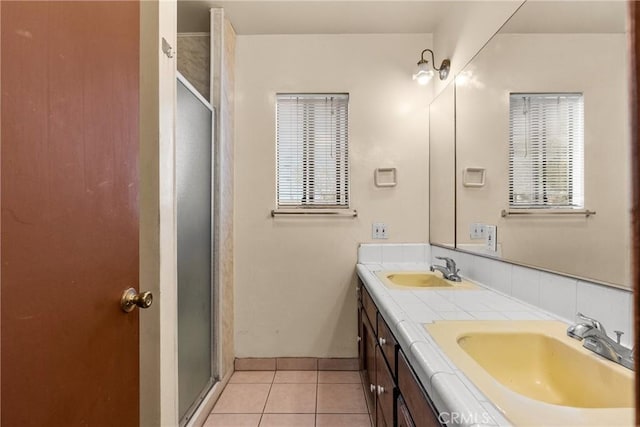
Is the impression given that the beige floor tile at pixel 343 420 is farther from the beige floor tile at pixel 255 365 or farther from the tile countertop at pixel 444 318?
the tile countertop at pixel 444 318

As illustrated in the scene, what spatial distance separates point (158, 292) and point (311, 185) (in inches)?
54.6

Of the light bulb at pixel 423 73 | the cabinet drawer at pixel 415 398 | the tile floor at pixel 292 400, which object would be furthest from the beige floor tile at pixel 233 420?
the light bulb at pixel 423 73

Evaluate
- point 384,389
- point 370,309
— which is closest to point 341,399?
point 370,309

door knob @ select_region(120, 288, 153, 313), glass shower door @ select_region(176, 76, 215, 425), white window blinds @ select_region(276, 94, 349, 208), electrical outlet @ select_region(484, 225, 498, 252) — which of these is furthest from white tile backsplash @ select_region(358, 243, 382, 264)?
door knob @ select_region(120, 288, 153, 313)

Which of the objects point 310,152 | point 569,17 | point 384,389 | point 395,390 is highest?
point 569,17

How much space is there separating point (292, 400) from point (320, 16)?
8.48 ft

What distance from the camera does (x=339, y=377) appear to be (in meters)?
2.14

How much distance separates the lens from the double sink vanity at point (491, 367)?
55 centimetres

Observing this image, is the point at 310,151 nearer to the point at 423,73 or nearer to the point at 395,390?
the point at 423,73

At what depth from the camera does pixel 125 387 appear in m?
0.87

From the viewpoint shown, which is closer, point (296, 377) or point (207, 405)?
point (207, 405)

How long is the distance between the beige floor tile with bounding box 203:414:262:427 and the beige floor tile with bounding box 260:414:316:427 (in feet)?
0.17

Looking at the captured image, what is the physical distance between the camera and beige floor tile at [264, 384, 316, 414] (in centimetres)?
179

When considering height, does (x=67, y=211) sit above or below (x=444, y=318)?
above
